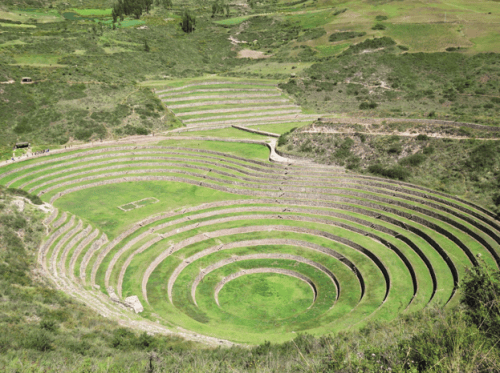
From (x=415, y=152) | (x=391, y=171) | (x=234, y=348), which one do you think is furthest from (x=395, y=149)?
(x=234, y=348)

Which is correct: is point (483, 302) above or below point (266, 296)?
above

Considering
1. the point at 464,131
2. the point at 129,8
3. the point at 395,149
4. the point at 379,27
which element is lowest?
the point at 395,149

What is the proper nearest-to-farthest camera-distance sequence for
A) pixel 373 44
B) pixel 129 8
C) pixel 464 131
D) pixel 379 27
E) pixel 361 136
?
1. pixel 464 131
2. pixel 361 136
3. pixel 373 44
4. pixel 379 27
5. pixel 129 8

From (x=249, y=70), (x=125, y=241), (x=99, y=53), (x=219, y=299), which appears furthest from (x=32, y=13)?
(x=219, y=299)

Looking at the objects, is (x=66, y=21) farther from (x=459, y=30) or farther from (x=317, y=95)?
(x=459, y=30)

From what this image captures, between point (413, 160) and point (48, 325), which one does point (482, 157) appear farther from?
point (48, 325)

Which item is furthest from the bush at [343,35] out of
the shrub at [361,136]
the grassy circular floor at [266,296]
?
the grassy circular floor at [266,296]

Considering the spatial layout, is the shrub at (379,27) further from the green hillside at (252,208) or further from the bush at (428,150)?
the bush at (428,150)
